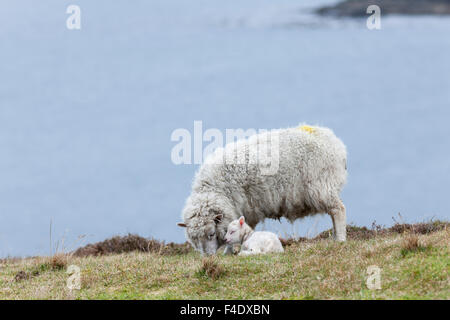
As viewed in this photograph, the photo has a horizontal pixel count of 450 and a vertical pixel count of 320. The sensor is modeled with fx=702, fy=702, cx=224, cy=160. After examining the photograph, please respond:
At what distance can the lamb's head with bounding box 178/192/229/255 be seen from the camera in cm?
1317

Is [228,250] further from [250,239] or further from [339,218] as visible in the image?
[339,218]

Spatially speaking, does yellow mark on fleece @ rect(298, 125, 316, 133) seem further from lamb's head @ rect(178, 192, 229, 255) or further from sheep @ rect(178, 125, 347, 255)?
lamb's head @ rect(178, 192, 229, 255)

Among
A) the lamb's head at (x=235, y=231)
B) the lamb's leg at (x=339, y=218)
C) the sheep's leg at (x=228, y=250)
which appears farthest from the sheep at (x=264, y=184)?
the lamb's head at (x=235, y=231)

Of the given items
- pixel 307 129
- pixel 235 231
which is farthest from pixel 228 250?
pixel 307 129

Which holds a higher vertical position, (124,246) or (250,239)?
(250,239)

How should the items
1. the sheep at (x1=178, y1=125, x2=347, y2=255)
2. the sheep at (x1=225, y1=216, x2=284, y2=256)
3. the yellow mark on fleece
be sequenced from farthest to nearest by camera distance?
the yellow mark on fleece → the sheep at (x1=178, y1=125, x2=347, y2=255) → the sheep at (x1=225, y1=216, x2=284, y2=256)

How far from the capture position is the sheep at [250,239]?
12.4 m

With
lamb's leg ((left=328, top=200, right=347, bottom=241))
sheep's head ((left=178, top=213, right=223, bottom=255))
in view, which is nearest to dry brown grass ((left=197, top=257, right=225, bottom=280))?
sheep's head ((left=178, top=213, right=223, bottom=255))

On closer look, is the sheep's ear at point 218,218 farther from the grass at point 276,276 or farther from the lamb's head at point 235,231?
the grass at point 276,276

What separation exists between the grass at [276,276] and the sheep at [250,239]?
0.51 m

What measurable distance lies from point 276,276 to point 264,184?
3716 millimetres

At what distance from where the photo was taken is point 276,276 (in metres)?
9.95

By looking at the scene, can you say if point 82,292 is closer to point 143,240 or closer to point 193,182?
point 193,182

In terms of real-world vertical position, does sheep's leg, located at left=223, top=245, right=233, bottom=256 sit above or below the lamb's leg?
below
